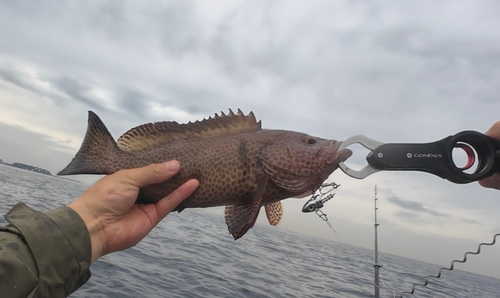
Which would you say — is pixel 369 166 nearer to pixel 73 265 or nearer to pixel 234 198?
pixel 234 198

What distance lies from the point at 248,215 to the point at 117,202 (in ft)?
4.18

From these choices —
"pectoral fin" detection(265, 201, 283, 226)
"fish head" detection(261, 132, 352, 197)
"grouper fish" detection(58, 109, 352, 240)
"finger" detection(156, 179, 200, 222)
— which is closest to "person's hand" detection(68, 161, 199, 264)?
"finger" detection(156, 179, 200, 222)

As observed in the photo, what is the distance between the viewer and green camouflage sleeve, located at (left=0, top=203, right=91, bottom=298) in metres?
2.09

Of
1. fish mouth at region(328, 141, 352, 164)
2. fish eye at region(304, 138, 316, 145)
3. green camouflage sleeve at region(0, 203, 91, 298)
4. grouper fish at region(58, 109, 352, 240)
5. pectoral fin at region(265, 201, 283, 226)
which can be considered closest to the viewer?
green camouflage sleeve at region(0, 203, 91, 298)

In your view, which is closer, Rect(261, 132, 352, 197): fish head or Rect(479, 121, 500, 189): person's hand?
Rect(479, 121, 500, 189): person's hand

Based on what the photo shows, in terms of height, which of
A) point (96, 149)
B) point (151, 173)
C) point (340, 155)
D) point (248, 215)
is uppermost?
point (340, 155)

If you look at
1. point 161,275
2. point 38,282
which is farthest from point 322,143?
point 161,275

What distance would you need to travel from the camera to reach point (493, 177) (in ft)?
10.0

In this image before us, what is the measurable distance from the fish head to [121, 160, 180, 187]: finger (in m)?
0.93

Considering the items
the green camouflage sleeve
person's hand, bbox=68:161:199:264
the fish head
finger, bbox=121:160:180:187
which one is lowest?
the green camouflage sleeve

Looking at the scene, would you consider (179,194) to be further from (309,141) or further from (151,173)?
(309,141)

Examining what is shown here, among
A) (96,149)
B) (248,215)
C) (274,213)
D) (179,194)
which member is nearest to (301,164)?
(248,215)

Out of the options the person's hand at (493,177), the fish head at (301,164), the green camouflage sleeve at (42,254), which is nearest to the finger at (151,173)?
the green camouflage sleeve at (42,254)

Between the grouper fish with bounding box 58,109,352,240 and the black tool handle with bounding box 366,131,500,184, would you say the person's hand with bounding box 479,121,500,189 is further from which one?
the grouper fish with bounding box 58,109,352,240
